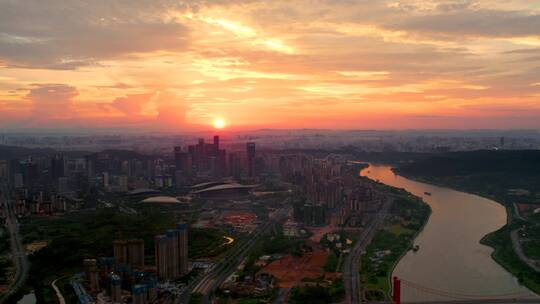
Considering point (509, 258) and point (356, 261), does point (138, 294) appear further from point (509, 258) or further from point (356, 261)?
point (509, 258)

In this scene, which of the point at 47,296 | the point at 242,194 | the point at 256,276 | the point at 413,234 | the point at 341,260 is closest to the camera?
the point at 47,296

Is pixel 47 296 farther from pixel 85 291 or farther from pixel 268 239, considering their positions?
pixel 268 239

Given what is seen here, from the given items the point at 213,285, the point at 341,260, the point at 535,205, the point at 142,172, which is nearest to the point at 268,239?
the point at 341,260

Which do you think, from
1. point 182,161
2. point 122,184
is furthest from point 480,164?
point 122,184

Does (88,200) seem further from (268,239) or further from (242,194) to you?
(268,239)

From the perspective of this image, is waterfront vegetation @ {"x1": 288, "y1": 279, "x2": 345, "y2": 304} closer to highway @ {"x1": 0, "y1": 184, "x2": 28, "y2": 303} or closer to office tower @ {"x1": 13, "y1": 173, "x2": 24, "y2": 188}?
highway @ {"x1": 0, "y1": 184, "x2": 28, "y2": 303}

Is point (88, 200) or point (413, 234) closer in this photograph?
point (413, 234)

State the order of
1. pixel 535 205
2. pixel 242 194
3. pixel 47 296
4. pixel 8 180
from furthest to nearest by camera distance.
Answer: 1. pixel 8 180
2. pixel 242 194
3. pixel 535 205
4. pixel 47 296

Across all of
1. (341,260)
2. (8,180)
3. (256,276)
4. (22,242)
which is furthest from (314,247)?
(8,180)
